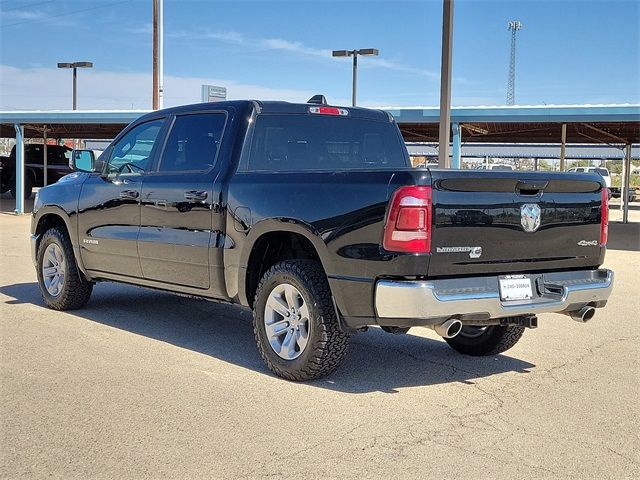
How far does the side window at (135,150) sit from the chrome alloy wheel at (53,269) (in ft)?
3.89

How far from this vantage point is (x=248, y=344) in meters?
6.61

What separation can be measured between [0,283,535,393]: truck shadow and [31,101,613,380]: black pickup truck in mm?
264

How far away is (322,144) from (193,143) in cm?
107

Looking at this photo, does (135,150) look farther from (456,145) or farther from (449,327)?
(456,145)

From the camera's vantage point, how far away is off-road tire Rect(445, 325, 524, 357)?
243 inches

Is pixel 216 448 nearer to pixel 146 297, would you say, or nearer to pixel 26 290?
pixel 146 297

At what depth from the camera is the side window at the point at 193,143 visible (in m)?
6.32

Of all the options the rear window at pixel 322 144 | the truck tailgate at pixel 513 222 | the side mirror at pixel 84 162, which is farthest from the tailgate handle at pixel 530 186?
the side mirror at pixel 84 162

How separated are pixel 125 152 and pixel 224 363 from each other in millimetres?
2450

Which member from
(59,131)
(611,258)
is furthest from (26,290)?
(59,131)

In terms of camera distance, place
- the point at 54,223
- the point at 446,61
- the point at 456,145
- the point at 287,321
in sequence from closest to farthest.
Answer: the point at 287,321, the point at 54,223, the point at 446,61, the point at 456,145

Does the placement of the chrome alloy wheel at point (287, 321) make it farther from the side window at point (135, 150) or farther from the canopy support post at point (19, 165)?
the canopy support post at point (19, 165)

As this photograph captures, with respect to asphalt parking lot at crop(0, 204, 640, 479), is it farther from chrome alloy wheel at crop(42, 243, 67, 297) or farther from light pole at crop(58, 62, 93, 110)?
light pole at crop(58, 62, 93, 110)

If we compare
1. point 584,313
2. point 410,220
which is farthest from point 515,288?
point 410,220
